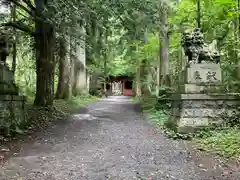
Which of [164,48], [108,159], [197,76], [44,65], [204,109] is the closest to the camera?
[108,159]

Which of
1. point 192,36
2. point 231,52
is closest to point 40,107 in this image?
point 192,36

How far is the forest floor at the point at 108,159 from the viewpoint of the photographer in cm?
500

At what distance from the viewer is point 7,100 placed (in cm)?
782

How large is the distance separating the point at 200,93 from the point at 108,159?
3.46 m

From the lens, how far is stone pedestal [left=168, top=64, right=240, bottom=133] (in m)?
8.09

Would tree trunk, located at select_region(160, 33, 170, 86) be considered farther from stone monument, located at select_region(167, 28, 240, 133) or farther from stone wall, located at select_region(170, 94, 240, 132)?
stone wall, located at select_region(170, 94, 240, 132)

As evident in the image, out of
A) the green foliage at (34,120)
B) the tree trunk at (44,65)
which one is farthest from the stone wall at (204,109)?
the tree trunk at (44,65)

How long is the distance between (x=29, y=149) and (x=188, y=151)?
136 inches

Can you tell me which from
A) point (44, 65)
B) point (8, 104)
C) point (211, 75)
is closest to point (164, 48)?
point (44, 65)

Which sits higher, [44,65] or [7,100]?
[44,65]

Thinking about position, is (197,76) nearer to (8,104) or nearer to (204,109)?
(204,109)

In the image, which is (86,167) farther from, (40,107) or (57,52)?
(57,52)

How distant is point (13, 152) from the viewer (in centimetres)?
652

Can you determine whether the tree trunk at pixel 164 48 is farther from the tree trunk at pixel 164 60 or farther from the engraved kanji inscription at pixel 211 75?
the engraved kanji inscription at pixel 211 75
